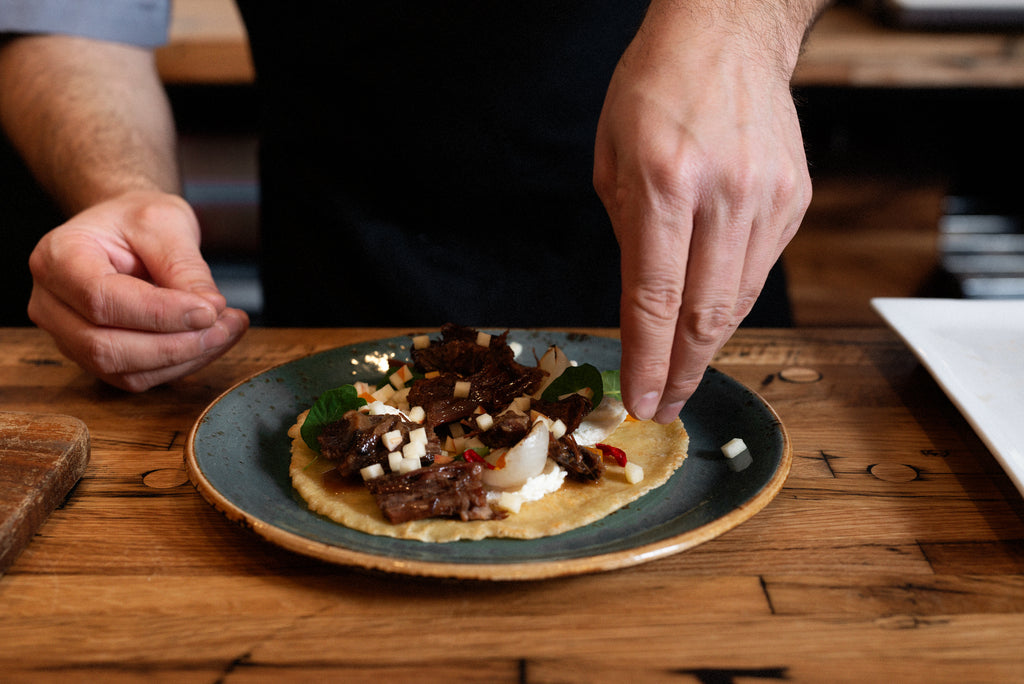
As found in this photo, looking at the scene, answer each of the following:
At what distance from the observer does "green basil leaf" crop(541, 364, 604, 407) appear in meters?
1.50

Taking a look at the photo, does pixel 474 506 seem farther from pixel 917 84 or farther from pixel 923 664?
pixel 917 84

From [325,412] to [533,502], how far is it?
432 millimetres

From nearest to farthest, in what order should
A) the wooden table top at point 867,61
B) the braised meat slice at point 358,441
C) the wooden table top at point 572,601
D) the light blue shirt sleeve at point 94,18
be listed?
the wooden table top at point 572,601
the braised meat slice at point 358,441
the light blue shirt sleeve at point 94,18
the wooden table top at point 867,61

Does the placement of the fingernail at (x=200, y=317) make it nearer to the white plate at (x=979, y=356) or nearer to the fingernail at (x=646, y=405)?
the fingernail at (x=646, y=405)

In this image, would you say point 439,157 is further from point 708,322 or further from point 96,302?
point 708,322

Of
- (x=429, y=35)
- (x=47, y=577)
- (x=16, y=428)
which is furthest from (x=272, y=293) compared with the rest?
(x=47, y=577)

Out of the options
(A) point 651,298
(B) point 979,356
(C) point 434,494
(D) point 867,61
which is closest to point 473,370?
(C) point 434,494

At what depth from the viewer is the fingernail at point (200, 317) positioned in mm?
1577

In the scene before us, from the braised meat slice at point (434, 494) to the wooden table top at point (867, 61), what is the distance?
3.51 m

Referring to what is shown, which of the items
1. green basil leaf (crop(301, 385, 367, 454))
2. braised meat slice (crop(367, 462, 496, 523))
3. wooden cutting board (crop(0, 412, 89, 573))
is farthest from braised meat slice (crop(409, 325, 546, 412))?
wooden cutting board (crop(0, 412, 89, 573))

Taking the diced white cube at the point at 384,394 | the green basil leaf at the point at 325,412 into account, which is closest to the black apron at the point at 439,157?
the diced white cube at the point at 384,394

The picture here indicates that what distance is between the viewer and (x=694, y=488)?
4.42 ft

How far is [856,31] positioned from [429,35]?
347 centimetres

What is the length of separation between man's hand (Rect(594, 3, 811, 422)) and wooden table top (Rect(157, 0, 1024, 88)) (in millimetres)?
3242
